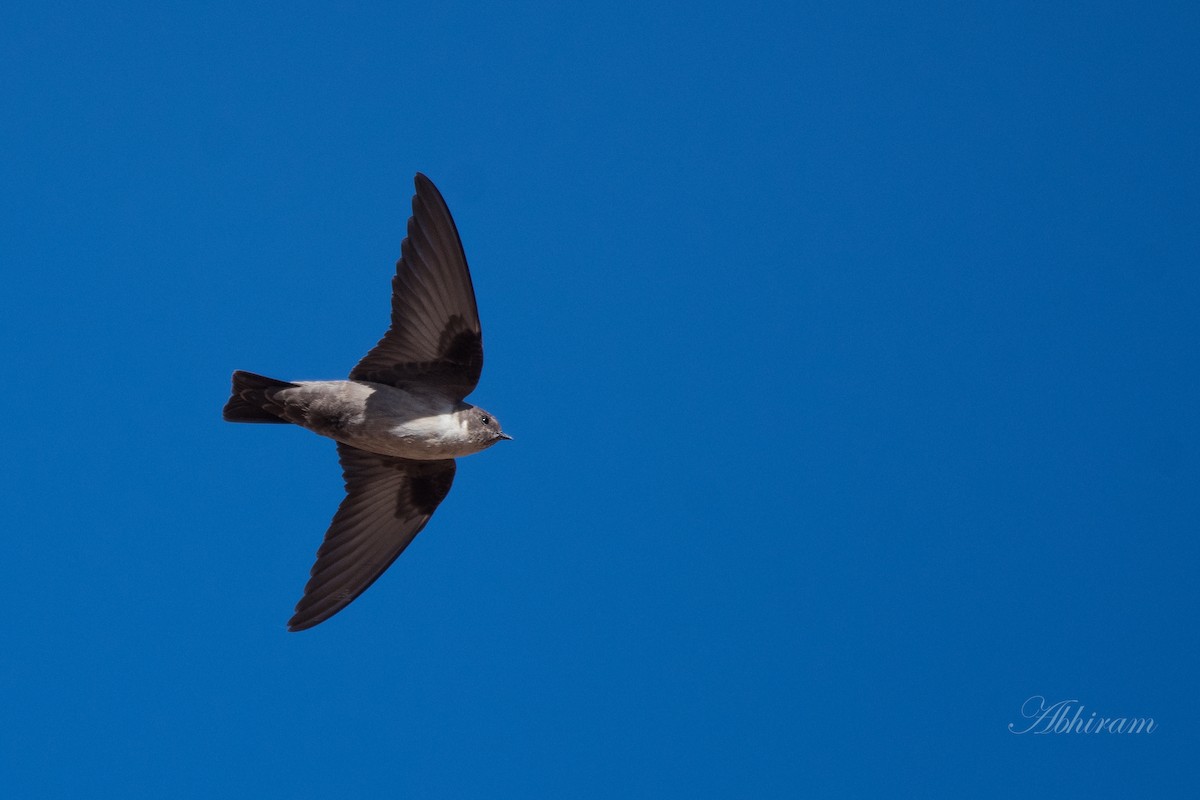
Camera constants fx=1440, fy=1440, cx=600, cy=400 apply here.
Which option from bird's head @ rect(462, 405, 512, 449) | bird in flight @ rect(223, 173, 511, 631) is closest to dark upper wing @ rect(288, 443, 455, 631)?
bird in flight @ rect(223, 173, 511, 631)

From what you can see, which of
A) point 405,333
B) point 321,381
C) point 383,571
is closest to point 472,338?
point 405,333

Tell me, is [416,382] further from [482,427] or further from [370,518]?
[370,518]

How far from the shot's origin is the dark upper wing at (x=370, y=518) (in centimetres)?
678

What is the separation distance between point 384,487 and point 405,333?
0.95m

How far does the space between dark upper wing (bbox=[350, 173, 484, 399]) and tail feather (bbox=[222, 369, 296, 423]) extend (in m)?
0.37

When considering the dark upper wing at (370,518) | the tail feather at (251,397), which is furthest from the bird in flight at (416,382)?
the dark upper wing at (370,518)

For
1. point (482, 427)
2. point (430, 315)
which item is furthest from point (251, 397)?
point (482, 427)

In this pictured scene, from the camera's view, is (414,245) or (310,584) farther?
(310,584)

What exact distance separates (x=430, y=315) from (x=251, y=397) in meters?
A: 0.84

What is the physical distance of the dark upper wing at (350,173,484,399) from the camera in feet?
20.3

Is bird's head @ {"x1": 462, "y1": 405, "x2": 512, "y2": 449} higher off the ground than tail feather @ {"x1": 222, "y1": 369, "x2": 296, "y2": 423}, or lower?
higher

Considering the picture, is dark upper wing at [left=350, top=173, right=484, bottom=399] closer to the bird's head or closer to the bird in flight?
the bird in flight

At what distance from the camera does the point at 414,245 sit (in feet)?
20.3

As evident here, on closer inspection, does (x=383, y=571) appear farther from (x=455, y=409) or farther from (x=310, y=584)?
(x=455, y=409)
